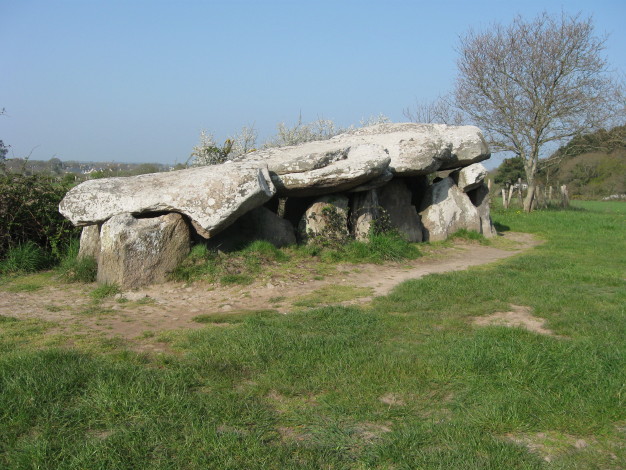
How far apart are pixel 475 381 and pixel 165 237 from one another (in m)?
4.94

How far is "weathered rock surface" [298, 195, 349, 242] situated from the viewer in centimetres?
977

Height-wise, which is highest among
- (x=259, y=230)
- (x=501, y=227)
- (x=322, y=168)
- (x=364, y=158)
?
(x=364, y=158)

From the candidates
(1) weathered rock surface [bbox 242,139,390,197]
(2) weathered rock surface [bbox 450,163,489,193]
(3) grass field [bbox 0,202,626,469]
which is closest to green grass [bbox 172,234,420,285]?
(1) weathered rock surface [bbox 242,139,390,197]

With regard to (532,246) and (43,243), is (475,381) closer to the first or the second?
(43,243)

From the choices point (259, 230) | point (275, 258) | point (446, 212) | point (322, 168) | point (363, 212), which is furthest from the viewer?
point (446, 212)

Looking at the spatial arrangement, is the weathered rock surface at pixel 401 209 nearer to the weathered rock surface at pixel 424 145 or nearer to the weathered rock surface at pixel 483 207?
the weathered rock surface at pixel 424 145

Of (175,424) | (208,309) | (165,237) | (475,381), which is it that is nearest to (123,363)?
(175,424)

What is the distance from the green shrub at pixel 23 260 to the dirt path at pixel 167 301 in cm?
106

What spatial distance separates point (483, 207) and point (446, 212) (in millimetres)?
1704

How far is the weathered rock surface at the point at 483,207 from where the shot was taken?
532 inches

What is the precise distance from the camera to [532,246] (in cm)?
1250

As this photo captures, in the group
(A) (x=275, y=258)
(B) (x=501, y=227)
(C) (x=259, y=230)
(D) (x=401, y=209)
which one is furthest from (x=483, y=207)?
Result: (A) (x=275, y=258)

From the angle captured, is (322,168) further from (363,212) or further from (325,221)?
(363,212)

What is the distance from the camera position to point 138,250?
7.42m
